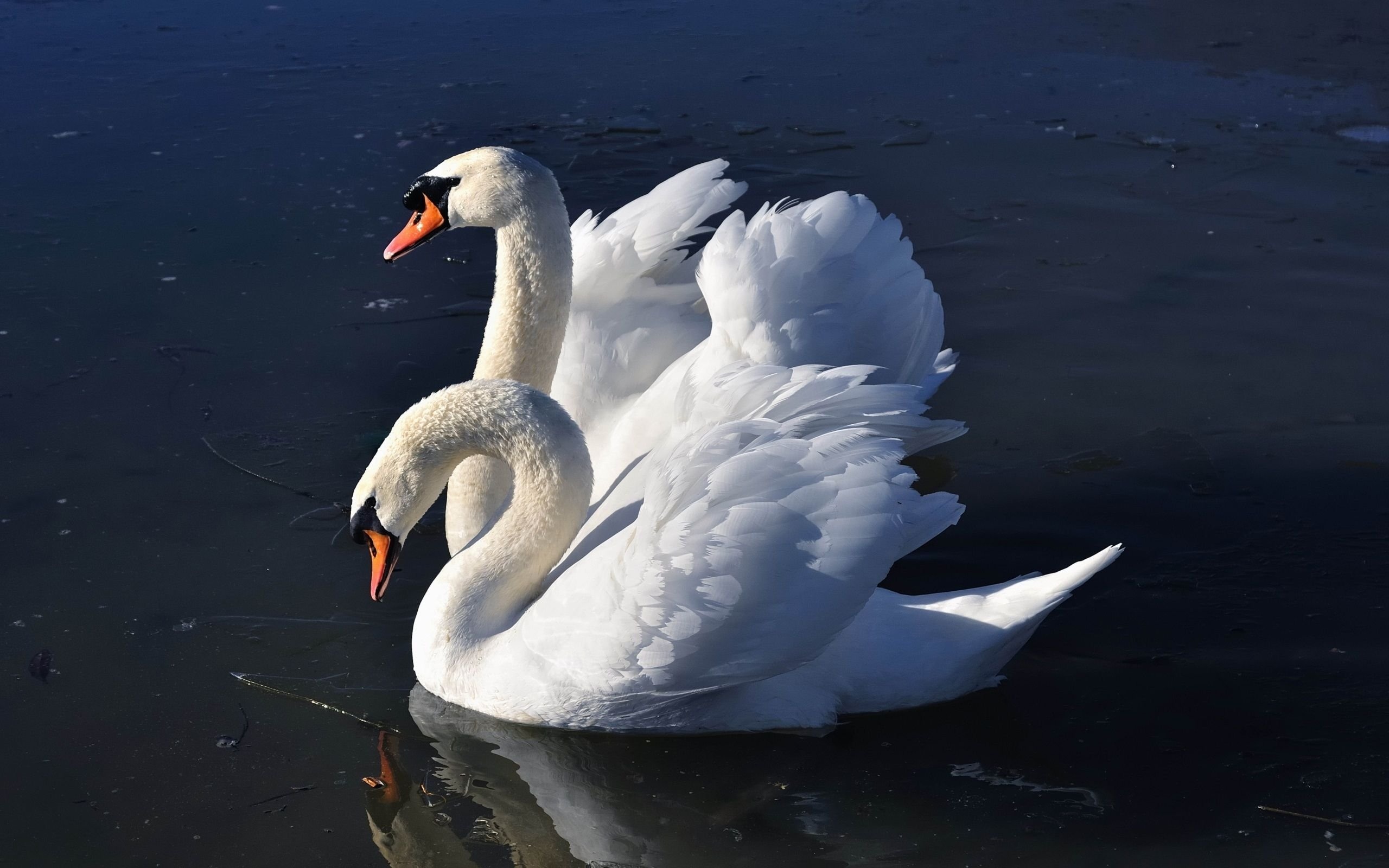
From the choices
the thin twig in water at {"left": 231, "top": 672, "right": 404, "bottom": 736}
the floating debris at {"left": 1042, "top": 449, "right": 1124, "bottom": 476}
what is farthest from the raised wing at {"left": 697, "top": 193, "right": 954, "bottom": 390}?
the thin twig in water at {"left": 231, "top": 672, "right": 404, "bottom": 736}

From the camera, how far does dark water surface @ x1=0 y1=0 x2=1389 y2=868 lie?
12.6 ft

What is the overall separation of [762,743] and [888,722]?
15.2 inches

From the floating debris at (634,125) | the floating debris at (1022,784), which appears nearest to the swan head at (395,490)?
the floating debris at (1022,784)

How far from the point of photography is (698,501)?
3.85 metres

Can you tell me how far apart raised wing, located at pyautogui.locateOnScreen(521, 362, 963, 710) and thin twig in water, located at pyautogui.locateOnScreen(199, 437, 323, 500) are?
61.5 inches

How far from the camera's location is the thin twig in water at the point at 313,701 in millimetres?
4172

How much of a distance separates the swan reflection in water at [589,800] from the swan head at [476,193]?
5.65 ft

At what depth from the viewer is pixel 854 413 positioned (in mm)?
4289

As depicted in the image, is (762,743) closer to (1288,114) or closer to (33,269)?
(33,269)

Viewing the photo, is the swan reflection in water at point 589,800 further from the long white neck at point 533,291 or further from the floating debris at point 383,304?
the floating debris at point 383,304

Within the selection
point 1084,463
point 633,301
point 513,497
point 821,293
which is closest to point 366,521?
point 513,497

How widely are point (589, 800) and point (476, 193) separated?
7.08 ft

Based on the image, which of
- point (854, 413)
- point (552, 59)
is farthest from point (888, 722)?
point (552, 59)

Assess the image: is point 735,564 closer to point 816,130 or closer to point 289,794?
point 289,794
